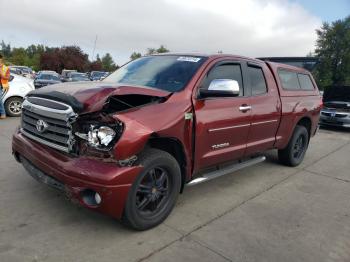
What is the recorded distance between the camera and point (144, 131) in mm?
3240

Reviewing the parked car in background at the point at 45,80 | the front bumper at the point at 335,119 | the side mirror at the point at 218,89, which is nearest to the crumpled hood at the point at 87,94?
the side mirror at the point at 218,89

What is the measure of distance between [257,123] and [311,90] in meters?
2.47

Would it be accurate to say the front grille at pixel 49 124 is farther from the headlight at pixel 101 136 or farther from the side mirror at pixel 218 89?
the side mirror at pixel 218 89

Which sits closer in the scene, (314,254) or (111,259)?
(111,259)

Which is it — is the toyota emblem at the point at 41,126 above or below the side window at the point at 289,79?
below

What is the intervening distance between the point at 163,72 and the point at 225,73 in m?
0.82

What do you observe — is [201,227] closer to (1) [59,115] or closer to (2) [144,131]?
(2) [144,131]

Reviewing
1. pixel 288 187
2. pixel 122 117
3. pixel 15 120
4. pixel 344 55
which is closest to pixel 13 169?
pixel 122 117

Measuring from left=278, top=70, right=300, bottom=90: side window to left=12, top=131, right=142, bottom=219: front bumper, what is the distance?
349cm

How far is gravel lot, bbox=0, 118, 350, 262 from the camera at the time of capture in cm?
315

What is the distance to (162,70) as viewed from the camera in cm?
427

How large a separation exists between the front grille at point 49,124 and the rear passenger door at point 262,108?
2549mm

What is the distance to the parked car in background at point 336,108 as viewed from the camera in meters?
11.9

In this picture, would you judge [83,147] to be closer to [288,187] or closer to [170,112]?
[170,112]
